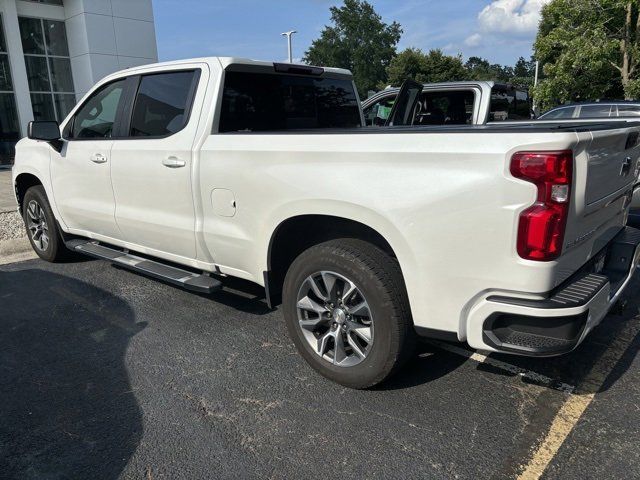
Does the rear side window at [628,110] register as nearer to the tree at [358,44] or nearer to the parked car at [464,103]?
the parked car at [464,103]

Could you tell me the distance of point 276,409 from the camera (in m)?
2.83

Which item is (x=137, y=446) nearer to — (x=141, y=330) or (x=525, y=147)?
(x=141, y=330)

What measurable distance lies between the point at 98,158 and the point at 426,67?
49512mm

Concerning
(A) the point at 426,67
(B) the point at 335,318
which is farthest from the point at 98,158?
(A) the point at 426,67

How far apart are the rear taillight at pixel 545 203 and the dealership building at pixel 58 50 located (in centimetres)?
1881

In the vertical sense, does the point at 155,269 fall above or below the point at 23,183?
below

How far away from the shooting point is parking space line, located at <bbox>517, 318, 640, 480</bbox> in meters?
2.35

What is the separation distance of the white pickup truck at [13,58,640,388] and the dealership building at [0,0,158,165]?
619 inches

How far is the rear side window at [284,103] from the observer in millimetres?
3691

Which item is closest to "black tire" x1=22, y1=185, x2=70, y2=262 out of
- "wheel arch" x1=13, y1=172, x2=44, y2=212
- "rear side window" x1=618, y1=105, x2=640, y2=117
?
"wheel arch" x1=13, y1=172, x2=44, y2=212

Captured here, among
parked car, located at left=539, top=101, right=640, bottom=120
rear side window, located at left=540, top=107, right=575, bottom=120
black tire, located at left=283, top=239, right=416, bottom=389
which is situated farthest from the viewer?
rear side window, located at left=540, top=107, right=575, bottom=120

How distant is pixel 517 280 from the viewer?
2234mm

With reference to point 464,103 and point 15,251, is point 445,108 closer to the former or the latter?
point 464,103

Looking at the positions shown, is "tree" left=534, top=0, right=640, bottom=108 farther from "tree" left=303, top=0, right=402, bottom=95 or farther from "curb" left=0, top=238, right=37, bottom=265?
"tree" left=303, top=0, right=402, bottom=95
